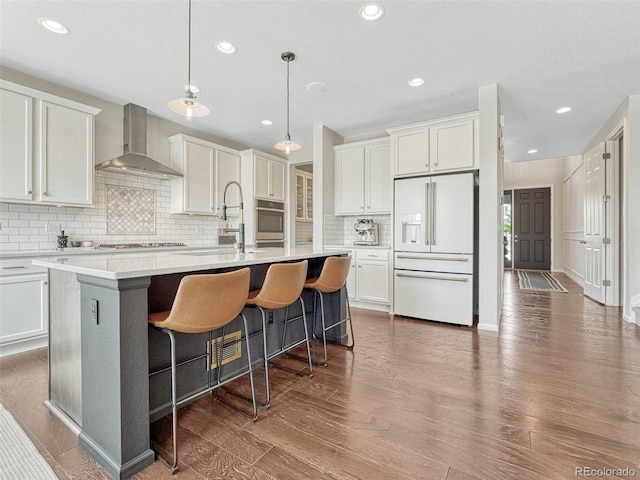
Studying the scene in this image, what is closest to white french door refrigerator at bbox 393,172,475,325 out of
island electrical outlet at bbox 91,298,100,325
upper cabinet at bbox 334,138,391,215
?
upper cabinet at bbox 334,138,391,215

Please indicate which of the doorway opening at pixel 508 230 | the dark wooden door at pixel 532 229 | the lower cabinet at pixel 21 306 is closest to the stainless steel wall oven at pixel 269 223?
the lower cabinet at pixel 21 306

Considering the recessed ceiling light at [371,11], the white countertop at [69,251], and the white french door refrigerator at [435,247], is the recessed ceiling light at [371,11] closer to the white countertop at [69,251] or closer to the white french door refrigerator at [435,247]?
the white french door refrigerator at [435,247]

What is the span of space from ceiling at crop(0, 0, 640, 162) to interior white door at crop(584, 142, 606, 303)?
3.09 feet

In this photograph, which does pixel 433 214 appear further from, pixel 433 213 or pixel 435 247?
pixel 435 247

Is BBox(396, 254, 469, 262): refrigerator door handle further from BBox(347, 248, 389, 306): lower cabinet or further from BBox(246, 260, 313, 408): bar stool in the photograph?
BBox(246, 260, 313, 408): bar stool

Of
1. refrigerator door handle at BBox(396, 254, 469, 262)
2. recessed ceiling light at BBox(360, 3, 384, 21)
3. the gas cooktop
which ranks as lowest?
refrigerator door handle at BBox(396, 254, 469, 262)

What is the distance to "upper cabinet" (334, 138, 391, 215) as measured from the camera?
15.3ft

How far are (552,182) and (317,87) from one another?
827 centimetres

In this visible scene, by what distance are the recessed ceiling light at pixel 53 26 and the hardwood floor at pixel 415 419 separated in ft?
9.03

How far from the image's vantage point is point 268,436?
1678mm

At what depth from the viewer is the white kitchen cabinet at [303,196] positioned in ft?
20.7

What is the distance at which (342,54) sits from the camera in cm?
288

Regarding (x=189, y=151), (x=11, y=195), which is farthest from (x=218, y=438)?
(x=189, y=151)

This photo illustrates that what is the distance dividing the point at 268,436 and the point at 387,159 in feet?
12.8
